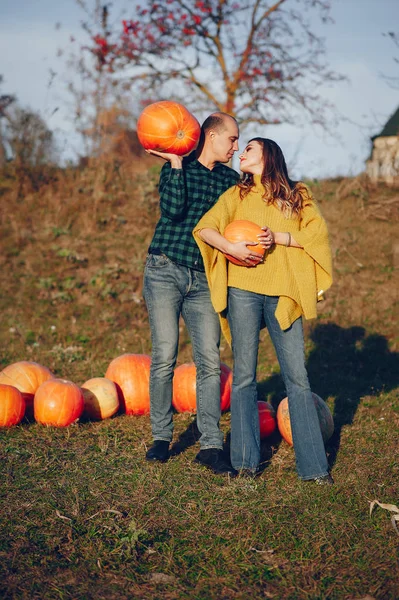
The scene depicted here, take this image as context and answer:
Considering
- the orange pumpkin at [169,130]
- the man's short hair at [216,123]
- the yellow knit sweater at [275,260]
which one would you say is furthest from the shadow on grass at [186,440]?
the man's short hair at [216,123]

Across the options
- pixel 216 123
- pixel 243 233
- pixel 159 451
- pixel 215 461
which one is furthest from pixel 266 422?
pixel 216 123

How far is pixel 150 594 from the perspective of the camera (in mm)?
2930

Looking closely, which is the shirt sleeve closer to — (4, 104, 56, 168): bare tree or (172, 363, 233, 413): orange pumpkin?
(172, 363, 233, 413): orange pumpkin

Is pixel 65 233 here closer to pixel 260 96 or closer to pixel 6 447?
pixel 260 96

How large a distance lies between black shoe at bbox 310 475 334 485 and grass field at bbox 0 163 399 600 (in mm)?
94

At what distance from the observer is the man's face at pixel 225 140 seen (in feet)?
15.3

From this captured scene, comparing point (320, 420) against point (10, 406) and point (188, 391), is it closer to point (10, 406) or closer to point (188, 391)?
point (188, 391)

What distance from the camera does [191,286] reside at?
15.2 ft

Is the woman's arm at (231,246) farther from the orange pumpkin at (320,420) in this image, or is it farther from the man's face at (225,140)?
the orange pumpkin at (320,420)

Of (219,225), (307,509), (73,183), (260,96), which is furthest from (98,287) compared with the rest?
(307,509)

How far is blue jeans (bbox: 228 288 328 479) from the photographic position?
437 centimetres

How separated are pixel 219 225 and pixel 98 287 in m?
6.30

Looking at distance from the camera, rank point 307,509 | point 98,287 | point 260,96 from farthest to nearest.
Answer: point 260,96 < point 98,287 < point 307,509

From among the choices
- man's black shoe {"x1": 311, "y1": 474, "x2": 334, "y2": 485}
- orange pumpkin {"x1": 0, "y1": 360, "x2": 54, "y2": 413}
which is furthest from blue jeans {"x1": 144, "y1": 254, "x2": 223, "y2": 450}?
orange pumpkin {"x1": 0, "y1": 360, "x2": 54, "y2": 413}
